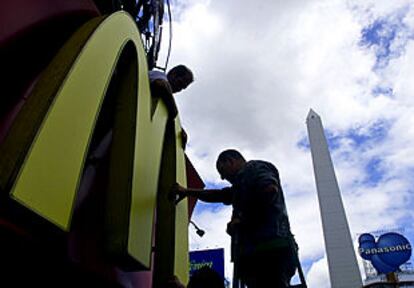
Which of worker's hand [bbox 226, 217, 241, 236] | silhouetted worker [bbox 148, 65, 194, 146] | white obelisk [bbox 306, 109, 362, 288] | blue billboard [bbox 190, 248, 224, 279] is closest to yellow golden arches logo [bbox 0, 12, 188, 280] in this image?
silhouetted worker [bbox 148, 65, 194, 146]

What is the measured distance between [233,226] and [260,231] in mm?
205

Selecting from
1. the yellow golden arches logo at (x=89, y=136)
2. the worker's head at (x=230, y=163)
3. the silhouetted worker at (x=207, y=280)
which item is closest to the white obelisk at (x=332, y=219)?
the worker's head at (x=230, y=163)

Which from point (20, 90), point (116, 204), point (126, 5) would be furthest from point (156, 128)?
point (126, 5)

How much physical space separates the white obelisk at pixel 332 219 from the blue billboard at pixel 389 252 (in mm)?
1327

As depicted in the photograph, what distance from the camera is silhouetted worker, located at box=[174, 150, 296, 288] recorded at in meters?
2.34

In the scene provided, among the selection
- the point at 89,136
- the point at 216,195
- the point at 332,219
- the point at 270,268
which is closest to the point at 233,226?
the point at 270,268

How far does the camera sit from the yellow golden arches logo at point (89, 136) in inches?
54.8

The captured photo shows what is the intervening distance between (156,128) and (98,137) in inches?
15.9

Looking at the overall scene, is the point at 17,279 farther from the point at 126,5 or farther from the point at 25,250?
the point at 126,5

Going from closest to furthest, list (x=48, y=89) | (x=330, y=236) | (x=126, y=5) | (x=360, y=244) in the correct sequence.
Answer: (x=48, y=89) → (x=126, y=5) → (x=330, y=236) → (x=360, y=244)

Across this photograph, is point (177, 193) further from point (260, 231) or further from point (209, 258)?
point (209, 258)

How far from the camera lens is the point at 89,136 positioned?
174cm

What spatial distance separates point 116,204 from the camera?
2020 mm

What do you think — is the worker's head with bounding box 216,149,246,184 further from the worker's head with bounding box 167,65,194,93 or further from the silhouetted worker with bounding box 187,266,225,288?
the worker's head with bounding box 167,65,194,93
